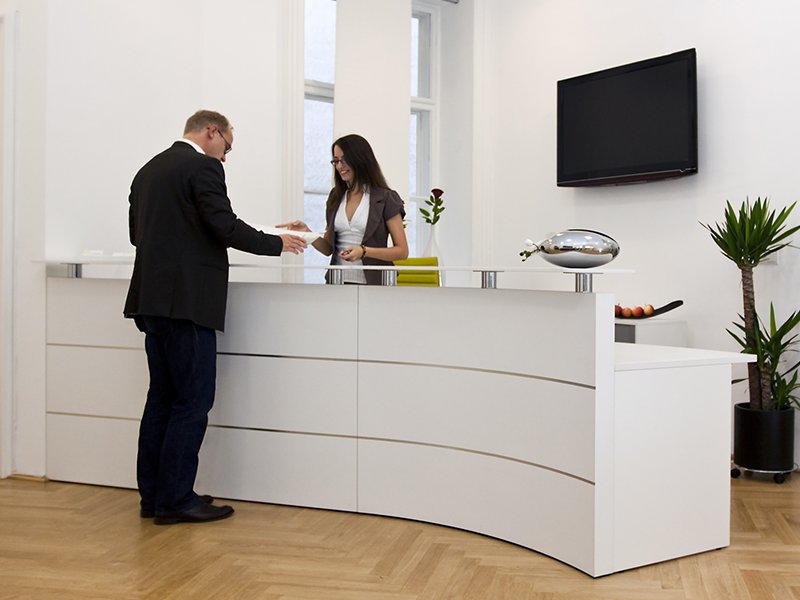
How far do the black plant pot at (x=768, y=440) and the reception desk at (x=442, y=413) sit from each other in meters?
1.19

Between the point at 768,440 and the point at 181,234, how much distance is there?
2.84 m

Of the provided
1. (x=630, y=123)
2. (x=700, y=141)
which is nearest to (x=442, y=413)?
(x=700, y=141)

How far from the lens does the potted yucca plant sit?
4.09 meters

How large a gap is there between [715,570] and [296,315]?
1810mm

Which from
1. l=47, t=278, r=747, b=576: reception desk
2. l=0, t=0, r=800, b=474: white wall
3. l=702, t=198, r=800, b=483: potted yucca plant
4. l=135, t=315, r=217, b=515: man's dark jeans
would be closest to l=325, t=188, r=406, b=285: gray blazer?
l=47, t=278, r=747, b=576: reception desk

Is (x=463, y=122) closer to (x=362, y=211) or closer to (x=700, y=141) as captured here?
(x=700, y=141)

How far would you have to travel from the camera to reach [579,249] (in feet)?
9.34

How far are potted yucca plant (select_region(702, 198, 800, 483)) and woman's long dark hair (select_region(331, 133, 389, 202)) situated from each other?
166cm

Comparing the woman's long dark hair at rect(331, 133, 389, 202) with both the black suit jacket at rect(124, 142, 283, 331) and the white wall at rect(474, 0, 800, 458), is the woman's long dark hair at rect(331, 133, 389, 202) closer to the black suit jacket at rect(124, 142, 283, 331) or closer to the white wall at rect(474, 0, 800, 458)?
the black suit jacket at rect(124, 142, 283, 331)

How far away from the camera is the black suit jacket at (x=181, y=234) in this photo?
129 inches

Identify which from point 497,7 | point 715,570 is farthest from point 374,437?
point 497,7

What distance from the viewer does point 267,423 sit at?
359 centimetres

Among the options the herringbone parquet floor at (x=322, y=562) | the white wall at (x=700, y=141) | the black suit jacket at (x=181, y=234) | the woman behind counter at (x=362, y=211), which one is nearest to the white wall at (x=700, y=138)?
the white wall at (x=700, y=141)

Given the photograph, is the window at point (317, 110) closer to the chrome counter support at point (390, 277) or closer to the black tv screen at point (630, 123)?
the black tv screen at point (630, 123)
